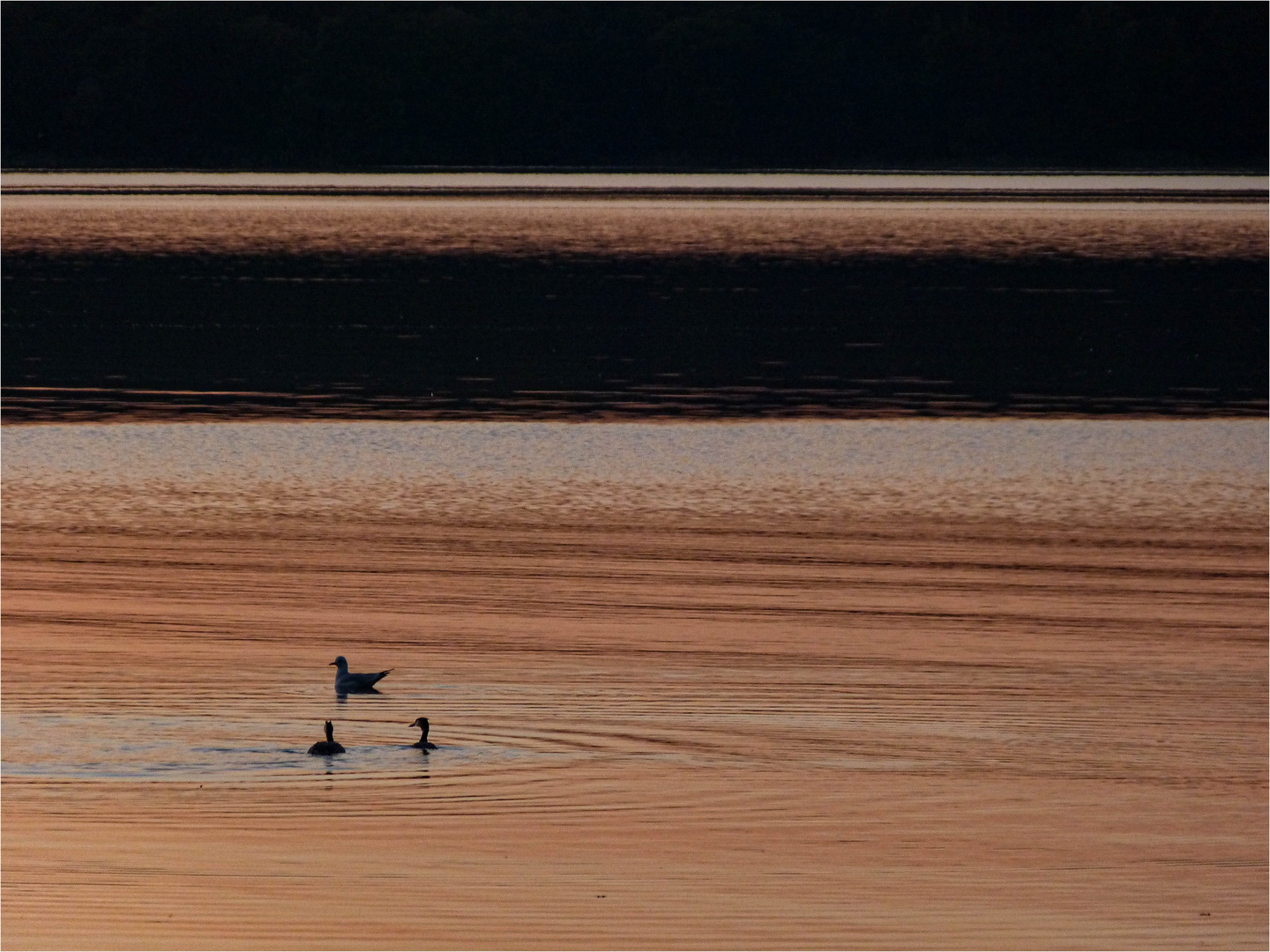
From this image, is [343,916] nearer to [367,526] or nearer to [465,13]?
[367,526]

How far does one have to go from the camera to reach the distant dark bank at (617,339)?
31.2m

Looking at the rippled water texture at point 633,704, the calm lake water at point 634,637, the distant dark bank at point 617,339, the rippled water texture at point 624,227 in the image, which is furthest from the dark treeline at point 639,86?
the rippled water texture at point 633,704

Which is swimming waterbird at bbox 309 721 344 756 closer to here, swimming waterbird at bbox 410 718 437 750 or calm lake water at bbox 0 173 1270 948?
calm lake water at bbox 0 173 1270 948

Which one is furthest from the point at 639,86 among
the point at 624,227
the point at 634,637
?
the point at 634,637

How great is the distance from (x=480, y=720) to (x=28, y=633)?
13.3ft

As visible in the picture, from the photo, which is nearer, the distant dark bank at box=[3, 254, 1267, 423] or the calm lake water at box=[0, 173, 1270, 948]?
the calm lake water at box=[0, 173, 1270, 948]

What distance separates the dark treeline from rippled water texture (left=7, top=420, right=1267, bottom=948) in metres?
111

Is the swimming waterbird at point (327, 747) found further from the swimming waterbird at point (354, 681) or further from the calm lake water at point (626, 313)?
the calm lake water at point (626, 313)

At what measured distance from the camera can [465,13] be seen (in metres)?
145

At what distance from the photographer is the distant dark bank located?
31234 mm

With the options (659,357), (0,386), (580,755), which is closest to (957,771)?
(580,755)

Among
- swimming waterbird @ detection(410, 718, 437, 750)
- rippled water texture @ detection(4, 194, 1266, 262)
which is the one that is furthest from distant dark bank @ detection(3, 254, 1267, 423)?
swimming waterbird @ detection(410, 718, 437, 750)

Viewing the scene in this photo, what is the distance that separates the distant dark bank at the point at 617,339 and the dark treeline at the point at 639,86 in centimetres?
7343

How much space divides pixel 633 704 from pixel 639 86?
4863 inches
